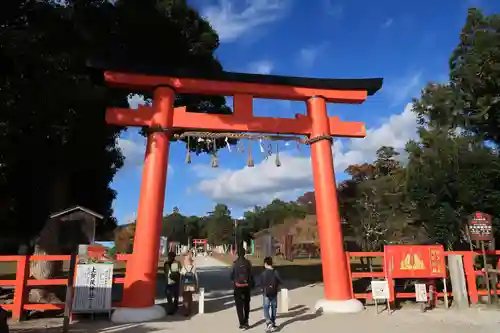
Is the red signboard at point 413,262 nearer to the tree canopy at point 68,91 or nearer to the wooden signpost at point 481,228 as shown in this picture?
the wooden signpost at point 481,228

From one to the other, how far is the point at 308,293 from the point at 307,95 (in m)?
6.42

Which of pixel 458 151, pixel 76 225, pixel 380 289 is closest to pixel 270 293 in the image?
pixel 380 289

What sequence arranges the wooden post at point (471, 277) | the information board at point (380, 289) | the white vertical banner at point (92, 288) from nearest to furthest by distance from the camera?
the white vertical banner at point (92, 288) → the information board at point (380, 289) → the wooden post at point (471, 277)

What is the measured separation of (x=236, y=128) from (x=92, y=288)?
489 centimetres

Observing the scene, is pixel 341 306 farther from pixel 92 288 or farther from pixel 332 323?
pixel 92 288

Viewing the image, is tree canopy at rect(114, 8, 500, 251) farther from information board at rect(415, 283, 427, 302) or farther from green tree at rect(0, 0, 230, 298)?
green tree at rect(0, 0, 230, 298)

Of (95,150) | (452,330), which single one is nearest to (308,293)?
(452,330)

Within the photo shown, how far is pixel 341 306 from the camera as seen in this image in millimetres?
8383

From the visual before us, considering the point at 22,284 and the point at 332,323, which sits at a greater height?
the point at 22,284

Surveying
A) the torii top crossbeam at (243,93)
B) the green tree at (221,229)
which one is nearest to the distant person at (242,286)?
the torii top crossbeam at (243,93)

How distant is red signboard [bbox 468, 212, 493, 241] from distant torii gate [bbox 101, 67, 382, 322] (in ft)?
11.3

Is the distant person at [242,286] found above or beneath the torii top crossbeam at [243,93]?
beneath

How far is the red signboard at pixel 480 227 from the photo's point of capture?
932 centimetres

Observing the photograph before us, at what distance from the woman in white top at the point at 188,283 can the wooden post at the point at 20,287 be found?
10.7 ft
